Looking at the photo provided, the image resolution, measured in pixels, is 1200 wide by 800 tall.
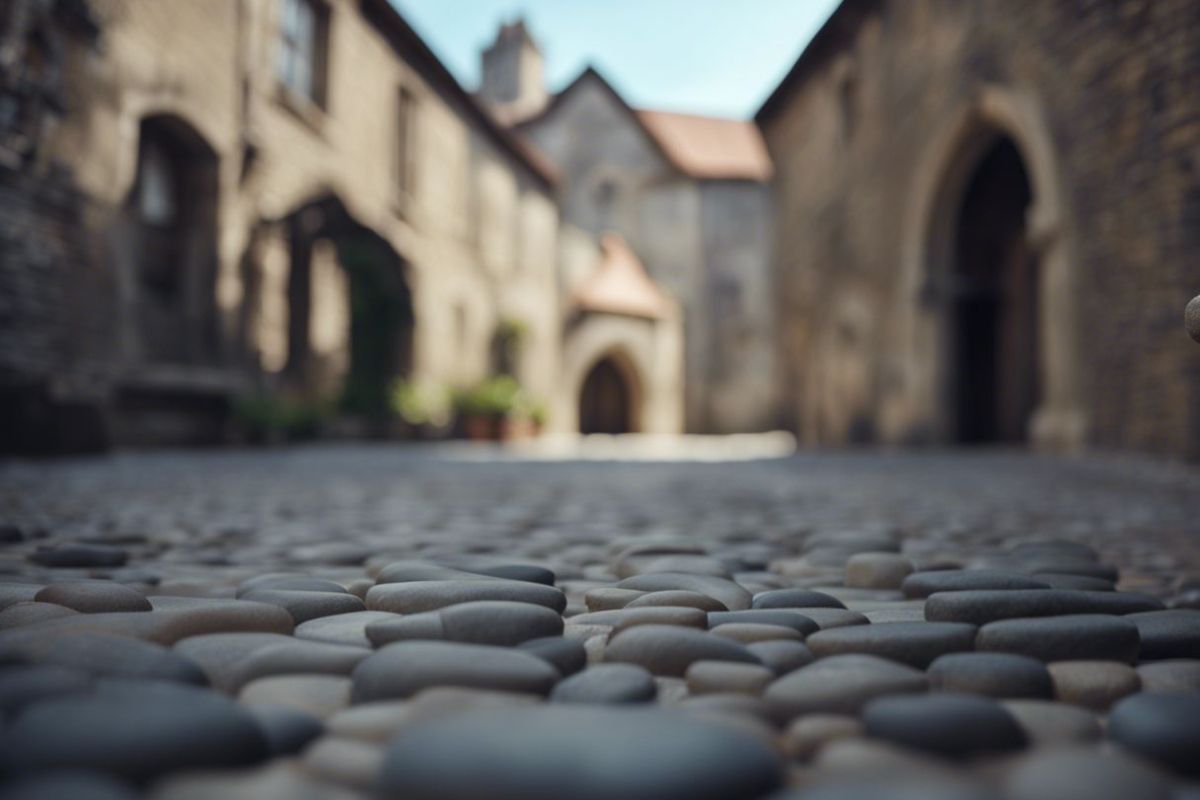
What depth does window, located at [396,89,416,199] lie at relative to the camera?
42.8 feet

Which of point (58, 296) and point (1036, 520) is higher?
point (58, 296)

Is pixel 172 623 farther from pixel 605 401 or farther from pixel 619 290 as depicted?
pixel 605 401

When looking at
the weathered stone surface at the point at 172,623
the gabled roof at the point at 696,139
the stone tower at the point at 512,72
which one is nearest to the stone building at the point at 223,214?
the weathered stone surface at the point at 172,623

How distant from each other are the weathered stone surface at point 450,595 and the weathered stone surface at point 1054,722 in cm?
66

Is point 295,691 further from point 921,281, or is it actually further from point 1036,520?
point 921,281

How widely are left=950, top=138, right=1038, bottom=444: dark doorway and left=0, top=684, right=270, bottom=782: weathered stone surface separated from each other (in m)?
9.30

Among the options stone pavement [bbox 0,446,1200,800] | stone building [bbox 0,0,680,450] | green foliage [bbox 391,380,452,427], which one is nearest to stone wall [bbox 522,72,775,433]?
stone building [bbox 0,0,680,450]

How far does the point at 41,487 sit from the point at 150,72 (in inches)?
193

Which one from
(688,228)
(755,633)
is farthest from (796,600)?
(688,228)

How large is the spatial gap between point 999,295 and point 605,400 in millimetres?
14352

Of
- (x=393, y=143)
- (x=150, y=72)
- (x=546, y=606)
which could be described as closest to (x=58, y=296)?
(x=150, y=72)

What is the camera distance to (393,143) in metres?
12.6

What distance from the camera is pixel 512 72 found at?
2617 cm

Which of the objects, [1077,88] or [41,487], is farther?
[1077,88]
